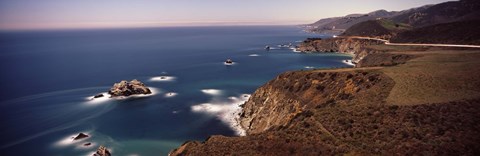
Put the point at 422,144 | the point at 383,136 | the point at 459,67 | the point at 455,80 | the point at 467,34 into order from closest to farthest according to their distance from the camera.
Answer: the point at 422,144
the point at 383,136
the point at 455,80
the point at 459,67
the point at 467,34

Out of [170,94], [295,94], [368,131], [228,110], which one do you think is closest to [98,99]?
[170,94]

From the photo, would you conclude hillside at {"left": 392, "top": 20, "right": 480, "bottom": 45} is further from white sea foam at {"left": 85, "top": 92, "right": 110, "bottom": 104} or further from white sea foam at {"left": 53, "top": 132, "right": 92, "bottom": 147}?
white sea foam at {"left": 85, "top": 92, "right": 110, "bottom": 104}

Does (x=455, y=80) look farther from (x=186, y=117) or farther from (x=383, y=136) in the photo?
(x=186, y=117)

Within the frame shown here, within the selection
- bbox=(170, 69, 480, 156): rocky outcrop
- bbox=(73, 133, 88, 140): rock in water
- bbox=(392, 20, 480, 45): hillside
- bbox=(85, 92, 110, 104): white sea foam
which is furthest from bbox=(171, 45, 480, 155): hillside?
bbox=(392, 20, 480, 45): hillside

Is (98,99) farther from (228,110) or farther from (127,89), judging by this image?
(228,110)

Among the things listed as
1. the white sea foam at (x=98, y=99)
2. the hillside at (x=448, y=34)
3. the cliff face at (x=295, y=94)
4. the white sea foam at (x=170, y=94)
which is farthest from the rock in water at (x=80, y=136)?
the hillside at (x=448, y=34)

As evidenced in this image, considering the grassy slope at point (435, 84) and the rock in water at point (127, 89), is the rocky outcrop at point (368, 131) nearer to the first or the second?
the grassy slope at point (435, 84)

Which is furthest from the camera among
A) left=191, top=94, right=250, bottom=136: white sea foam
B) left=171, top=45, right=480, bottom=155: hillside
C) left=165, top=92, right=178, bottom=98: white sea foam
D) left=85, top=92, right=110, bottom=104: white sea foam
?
left=165, top=92, right=178, bottom=98: white sea foam

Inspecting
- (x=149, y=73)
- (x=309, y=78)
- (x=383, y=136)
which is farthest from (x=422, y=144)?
(x=149, y=73)
